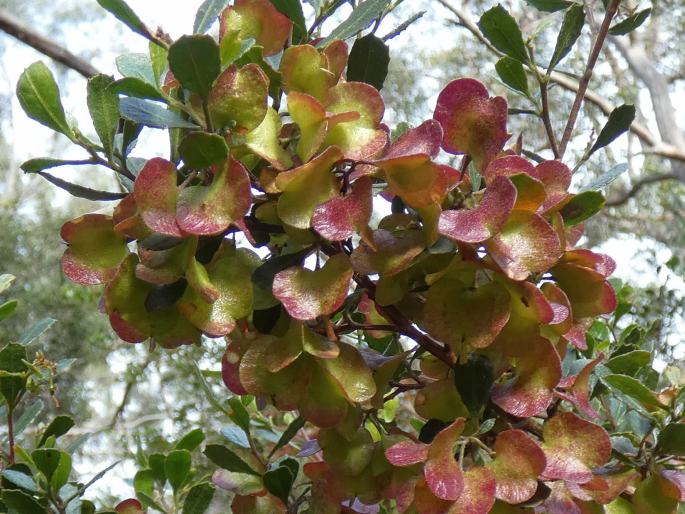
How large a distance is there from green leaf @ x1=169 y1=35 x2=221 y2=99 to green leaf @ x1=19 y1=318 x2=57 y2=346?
436mm

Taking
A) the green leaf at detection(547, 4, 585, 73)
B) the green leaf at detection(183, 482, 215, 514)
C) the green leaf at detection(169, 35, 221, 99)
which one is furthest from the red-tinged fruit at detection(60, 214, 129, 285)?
the green leaf at detection(547, 4, 585, 73)

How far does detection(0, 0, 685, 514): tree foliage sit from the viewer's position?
1.36 ft

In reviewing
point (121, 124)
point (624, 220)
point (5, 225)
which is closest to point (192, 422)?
point (121, 124)

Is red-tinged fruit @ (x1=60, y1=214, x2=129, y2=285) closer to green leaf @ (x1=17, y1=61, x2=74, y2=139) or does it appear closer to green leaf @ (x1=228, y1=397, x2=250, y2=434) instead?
green leaf @ (x1=17, y1=61, x2=74, y2=139)

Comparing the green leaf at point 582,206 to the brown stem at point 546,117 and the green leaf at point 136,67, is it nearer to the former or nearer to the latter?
the brown stem at point 546,117

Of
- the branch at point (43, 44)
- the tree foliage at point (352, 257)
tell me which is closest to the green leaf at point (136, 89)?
the tree foliage at point (352, 257)

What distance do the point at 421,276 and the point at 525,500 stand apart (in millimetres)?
142

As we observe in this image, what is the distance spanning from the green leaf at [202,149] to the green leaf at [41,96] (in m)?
0.12

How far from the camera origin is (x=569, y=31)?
0.66 m

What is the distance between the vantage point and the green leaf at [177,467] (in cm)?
71

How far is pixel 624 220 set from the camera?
6.17 metres

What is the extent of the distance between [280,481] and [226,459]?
0.05 meters

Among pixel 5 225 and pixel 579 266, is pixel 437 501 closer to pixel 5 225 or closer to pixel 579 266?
pixel 579 266

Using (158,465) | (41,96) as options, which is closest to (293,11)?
(41,96)
